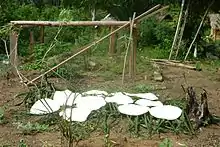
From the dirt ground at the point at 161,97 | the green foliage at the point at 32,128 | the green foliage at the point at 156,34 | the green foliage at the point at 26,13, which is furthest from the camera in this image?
the green foliage at the point at 26,13

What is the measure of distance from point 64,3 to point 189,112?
9.59 m

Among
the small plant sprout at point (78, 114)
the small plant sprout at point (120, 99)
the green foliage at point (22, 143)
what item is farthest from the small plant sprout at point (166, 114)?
the green foliage at point (22, 143)

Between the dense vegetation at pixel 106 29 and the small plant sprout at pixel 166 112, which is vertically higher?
the dense vegetation at pixel 106 29

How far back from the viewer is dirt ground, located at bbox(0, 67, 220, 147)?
4436 mm

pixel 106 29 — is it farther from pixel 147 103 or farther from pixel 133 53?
pixel 147 103

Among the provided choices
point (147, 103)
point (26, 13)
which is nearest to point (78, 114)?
point (147, 103)

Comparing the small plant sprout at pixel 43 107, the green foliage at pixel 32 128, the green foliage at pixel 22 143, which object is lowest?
the green foliage at pixel 32 128

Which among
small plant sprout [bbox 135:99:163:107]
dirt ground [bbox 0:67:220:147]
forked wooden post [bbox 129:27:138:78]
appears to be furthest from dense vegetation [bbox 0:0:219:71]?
small plant sprout [bbox 135:99:163:107]

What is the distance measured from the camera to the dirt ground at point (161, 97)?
4436mm

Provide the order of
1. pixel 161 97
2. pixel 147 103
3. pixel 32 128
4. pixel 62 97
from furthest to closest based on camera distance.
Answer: pixel 161 97
pixel 62 97
pixel 147 103
pixel 32 128

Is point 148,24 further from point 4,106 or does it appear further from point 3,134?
point 3,134

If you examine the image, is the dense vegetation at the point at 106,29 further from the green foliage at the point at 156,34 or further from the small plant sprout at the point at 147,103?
the small plant sprout at the point at 147,103

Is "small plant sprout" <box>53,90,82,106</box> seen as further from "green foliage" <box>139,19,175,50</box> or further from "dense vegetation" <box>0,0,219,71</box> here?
"green foliage" <box>139,19,175,50</box>

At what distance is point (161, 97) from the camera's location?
611cm
